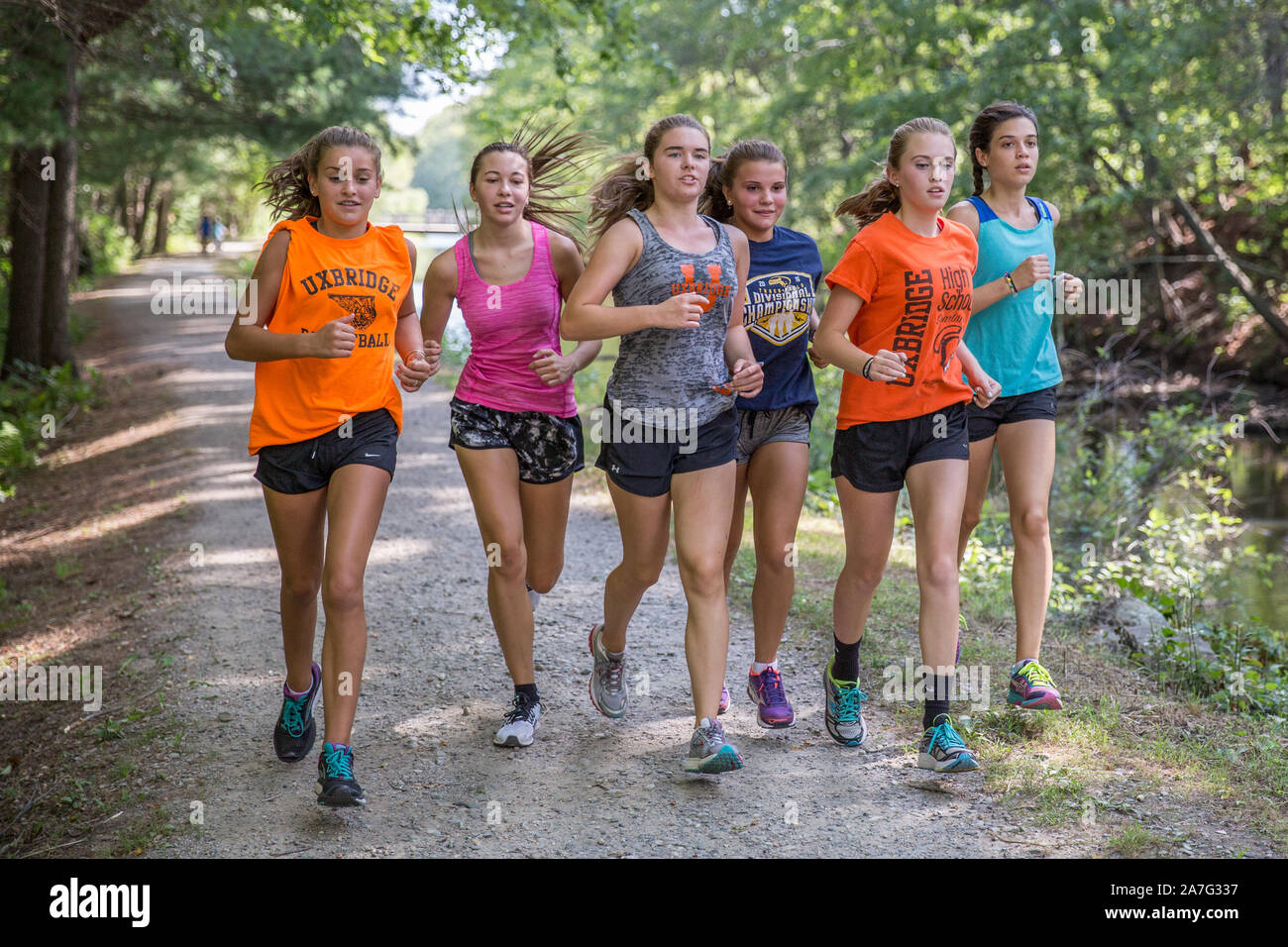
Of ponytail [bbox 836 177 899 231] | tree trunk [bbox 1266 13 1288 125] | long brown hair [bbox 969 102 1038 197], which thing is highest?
tree trunk [bbox 1266 13 1288 125]

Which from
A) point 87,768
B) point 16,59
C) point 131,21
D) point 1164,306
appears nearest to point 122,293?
point 16,59

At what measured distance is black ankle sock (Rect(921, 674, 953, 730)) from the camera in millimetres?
4309

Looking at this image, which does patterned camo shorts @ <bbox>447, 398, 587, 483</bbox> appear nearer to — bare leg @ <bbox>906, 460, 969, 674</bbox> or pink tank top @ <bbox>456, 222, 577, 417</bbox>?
pink tank top @ <bbox>456, 222, 577, 417</bbox>

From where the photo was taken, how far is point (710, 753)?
4.07 meters

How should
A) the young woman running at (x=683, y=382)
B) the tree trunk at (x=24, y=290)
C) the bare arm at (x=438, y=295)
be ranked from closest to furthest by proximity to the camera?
the young woman running at (x=683, y=382) → the bare arm at (x=438, y=295) → the tree trunk at (x=24, y=290)

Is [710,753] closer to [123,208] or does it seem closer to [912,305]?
[912,305]

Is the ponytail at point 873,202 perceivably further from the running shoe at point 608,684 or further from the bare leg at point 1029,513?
the running shoe at point 608,684

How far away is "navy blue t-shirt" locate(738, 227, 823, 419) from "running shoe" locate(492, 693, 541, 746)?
1.60 meters

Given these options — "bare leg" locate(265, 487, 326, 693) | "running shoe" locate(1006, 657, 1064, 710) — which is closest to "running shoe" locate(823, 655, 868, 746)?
"running shoe" locate(1006, 657, 1064, 710)

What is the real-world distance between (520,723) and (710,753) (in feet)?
3.39

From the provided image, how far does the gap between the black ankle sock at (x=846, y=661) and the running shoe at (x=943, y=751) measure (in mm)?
443

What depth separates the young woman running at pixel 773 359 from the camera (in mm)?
4609

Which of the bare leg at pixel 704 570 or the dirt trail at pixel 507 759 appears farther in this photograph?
the bare leg at pixel 704 570

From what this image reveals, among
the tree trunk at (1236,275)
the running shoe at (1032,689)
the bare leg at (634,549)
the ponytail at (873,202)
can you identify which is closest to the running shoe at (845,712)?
the running shoe at (1032,689)
